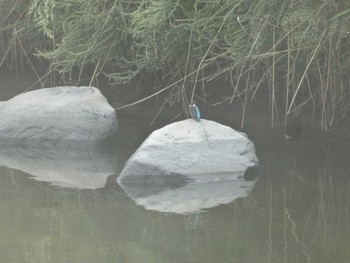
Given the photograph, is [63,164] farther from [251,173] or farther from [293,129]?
[293,129]

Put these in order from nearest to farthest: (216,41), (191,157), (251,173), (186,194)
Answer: (186,194)
(191,157)
(251,173)
(216,41)

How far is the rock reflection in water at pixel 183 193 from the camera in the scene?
5.12m

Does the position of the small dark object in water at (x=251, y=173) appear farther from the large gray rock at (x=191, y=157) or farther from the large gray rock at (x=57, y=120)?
the large gray rock at (x=57, y=120)

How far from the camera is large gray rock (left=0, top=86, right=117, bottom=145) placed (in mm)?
6910

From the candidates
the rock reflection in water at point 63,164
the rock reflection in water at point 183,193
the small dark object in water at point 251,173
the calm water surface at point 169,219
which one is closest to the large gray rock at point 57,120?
the rock reflection in water at point 63,164

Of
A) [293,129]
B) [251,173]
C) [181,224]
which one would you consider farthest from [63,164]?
[293,129]

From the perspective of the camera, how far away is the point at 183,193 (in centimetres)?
541

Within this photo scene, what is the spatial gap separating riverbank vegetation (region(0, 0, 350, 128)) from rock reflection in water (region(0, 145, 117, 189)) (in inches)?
27.8

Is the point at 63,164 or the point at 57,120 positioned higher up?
the point at 57,120

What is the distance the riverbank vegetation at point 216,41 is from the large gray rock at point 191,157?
0.39m

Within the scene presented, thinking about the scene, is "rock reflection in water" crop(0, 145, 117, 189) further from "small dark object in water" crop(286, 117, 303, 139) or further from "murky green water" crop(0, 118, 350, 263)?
"small dark object in water" crop(286, 117, 303, 139)

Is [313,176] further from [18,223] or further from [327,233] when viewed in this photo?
[18,223]

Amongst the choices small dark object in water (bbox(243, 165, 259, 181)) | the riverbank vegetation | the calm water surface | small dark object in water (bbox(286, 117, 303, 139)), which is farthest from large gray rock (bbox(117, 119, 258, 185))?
small dark object in water (bbox(286, 117, 303, 139))

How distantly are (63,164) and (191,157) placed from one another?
1.04 metres
